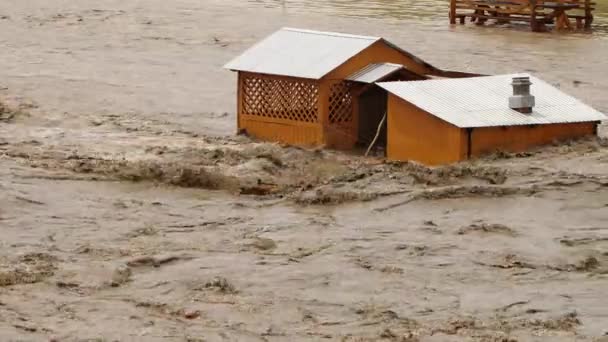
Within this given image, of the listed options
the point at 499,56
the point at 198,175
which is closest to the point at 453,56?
the point at 499,56

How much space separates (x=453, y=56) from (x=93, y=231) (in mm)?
15836

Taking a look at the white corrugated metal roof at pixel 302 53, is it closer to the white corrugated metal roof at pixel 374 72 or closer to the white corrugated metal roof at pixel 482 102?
the white corrugated metal roof at pixel 374 72

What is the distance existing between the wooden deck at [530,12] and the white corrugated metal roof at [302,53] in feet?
48.6

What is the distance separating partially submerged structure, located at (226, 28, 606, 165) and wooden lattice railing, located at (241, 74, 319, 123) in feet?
0.04

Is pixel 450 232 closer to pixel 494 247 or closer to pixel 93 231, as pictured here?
pixel 494 247

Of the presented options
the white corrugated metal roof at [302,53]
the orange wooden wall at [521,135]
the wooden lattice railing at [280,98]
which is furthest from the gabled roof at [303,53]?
the orange wooden wall at [521,135]

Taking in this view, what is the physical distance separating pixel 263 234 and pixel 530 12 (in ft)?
68.0

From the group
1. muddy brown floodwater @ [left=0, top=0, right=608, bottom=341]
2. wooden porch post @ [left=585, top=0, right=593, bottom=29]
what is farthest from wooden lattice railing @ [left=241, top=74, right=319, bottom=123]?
wooden porch post @ [left=585, top=0, right=593, bottom=29]

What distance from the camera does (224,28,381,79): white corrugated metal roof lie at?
59.5 feet

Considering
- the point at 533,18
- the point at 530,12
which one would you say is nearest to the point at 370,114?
the point at 533,18

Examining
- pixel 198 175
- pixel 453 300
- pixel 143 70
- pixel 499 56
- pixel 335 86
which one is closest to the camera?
pixel 453 300

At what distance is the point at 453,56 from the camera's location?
29.0 m

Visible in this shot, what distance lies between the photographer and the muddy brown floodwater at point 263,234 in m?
11.4

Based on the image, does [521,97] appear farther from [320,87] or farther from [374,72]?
[320,87]
